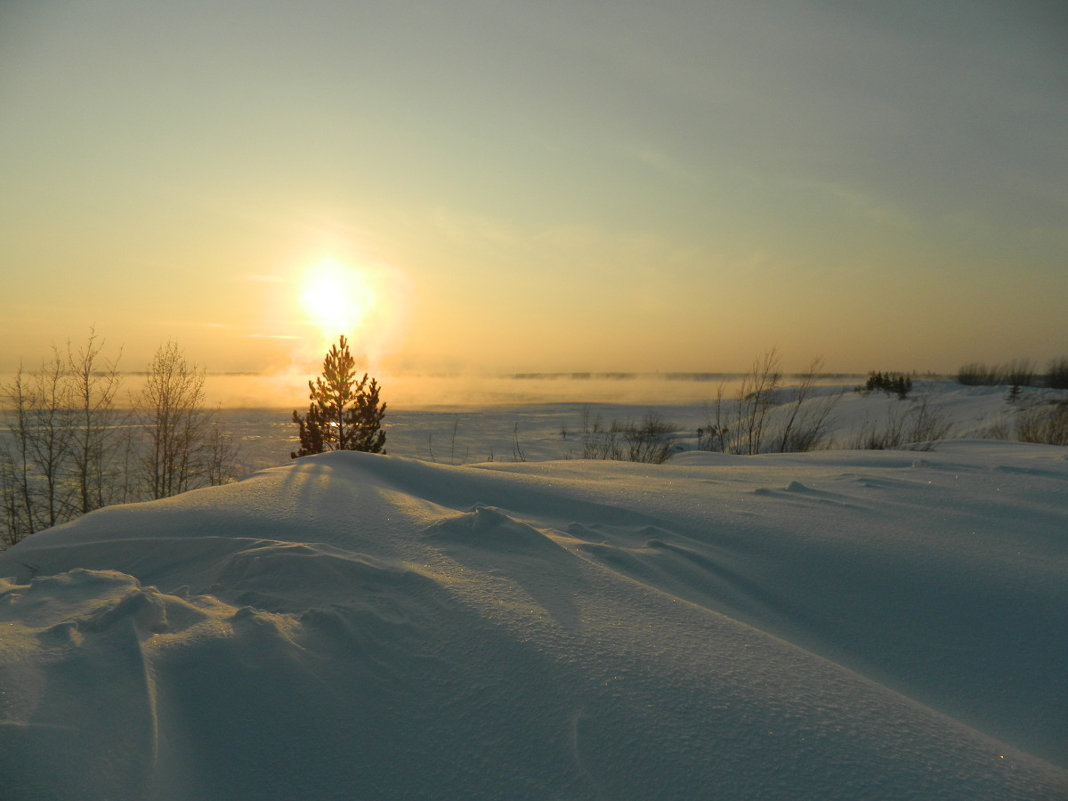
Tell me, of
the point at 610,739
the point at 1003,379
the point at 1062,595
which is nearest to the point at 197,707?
the point at 610,739

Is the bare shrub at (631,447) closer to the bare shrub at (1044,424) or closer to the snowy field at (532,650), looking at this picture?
the snowy field at (532,650)

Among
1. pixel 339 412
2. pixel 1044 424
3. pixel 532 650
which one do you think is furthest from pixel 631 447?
pixel 532 650

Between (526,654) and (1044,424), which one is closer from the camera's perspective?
(526,654)

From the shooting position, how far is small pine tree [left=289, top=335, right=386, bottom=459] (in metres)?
9.38

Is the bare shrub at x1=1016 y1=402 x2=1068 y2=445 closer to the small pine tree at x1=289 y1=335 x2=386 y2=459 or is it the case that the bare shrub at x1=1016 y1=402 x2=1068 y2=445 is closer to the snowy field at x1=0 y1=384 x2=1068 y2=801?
the snowy field at x1=0 y1=384 x2=1068 y2=801

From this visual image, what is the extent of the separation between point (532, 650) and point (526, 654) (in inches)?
0.7

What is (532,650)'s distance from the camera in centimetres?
127

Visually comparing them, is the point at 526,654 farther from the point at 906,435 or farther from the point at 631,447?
the point at 906,435

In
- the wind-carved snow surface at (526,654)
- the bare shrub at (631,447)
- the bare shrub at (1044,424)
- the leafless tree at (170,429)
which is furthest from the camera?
the leafless tree at (170,429)

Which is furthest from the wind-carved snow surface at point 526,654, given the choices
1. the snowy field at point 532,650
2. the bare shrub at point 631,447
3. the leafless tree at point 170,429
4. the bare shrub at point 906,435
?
the leafless tree at point 170,429

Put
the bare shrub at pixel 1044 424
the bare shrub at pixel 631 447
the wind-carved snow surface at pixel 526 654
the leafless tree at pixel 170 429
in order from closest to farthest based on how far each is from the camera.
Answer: the wind-carved snow surface at pixel 526 654
the bare shrub at pixel 1044 424
the bare shrub at pixel 631 447
the leafless tree at pixel 170 429

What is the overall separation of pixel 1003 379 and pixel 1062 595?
78.8 feet

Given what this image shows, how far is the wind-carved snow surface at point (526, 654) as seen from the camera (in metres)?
Result: 0.97

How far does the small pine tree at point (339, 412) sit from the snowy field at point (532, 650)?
6943mm
